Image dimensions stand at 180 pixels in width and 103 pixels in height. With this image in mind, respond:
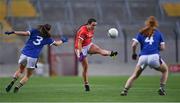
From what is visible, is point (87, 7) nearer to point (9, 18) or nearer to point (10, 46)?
point (9, 18)

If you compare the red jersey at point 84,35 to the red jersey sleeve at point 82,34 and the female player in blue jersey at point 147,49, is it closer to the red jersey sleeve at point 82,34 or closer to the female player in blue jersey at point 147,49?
the red jersey sleeve at point 82,34

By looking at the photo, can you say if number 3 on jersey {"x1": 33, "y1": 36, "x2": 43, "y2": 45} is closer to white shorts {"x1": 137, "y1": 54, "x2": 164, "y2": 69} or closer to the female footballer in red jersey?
the female footballer in red jersey

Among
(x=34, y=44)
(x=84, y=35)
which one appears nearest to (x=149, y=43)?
(x=84, y=35)

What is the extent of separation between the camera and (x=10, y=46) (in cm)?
4281

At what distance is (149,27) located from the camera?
18312 mm

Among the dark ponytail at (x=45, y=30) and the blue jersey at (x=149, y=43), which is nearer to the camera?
the blue jersey at (x=149, y=43)

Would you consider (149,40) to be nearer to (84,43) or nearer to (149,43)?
(149,43)

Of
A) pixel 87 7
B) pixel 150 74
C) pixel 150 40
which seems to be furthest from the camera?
pixel 87 7

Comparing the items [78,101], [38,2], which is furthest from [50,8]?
[78,101]

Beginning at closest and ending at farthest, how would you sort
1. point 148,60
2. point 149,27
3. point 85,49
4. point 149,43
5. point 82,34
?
point 149,27 → point 148,60 → point 149,43 → point 82,34 → point 85,49

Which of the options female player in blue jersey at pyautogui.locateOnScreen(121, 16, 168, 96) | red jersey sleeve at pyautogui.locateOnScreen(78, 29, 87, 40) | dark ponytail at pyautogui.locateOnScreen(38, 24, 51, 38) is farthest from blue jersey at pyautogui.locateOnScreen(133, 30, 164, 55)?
red jersey sleeve at pyautogui.locateOnScreen(78, 29, 87, 40)

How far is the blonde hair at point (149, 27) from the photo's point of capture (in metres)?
18.2

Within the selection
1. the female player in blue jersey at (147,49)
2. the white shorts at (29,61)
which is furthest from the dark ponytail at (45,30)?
the female player in blue jersey at (147,49)

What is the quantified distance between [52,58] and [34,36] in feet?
76.2
